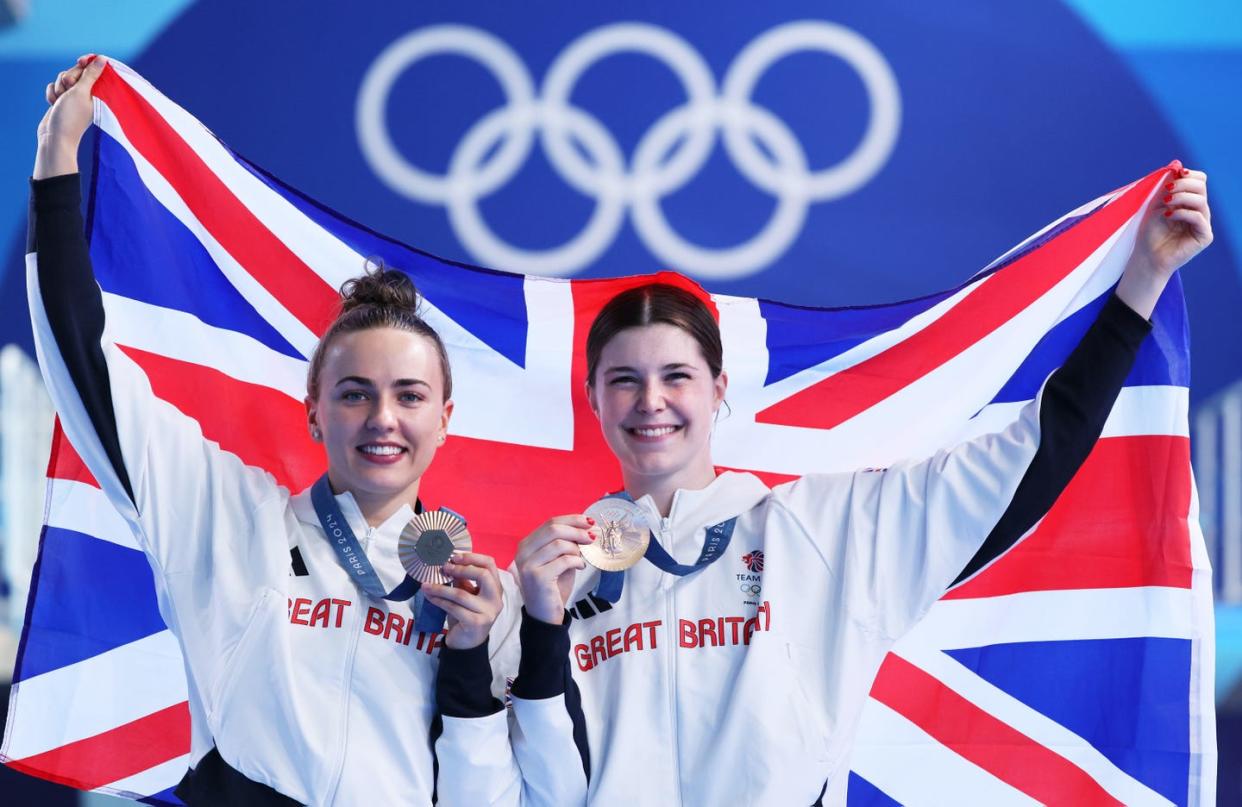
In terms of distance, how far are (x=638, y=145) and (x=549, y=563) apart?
12.7ft

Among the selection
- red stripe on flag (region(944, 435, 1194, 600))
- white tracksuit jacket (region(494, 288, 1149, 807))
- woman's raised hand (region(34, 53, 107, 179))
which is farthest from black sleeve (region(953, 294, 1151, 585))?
woman's raised hand (region(34, 53, 107, 179))

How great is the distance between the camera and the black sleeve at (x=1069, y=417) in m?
2.41

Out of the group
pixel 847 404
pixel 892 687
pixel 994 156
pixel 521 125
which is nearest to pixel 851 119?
pixel 994 156

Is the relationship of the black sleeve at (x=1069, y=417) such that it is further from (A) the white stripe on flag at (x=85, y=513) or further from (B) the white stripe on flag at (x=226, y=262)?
(A) the white stripe on flag at (x=85, y=513)

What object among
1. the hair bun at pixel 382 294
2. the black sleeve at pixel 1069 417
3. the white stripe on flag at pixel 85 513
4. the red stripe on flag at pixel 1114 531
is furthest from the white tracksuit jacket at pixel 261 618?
the red stripe on flag at pixel 1114 531

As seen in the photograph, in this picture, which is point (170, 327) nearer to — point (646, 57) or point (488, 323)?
point (488, 323)

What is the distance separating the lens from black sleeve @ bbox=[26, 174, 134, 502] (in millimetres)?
2340

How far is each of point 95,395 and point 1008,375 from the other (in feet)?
6.79

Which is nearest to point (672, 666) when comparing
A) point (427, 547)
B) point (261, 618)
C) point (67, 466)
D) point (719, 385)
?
point (427, 547)

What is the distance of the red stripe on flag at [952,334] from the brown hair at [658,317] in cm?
72

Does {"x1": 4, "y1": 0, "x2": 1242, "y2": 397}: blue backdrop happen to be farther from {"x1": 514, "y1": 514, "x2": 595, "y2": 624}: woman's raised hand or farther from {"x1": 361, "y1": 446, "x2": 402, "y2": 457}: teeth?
{"x1": 514, "y1": 514, "x2": 595, "y2": 624}: woman's raised hand

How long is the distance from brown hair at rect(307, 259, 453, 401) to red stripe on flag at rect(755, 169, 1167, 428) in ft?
3.48

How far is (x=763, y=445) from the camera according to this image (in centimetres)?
327

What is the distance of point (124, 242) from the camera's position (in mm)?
2980
